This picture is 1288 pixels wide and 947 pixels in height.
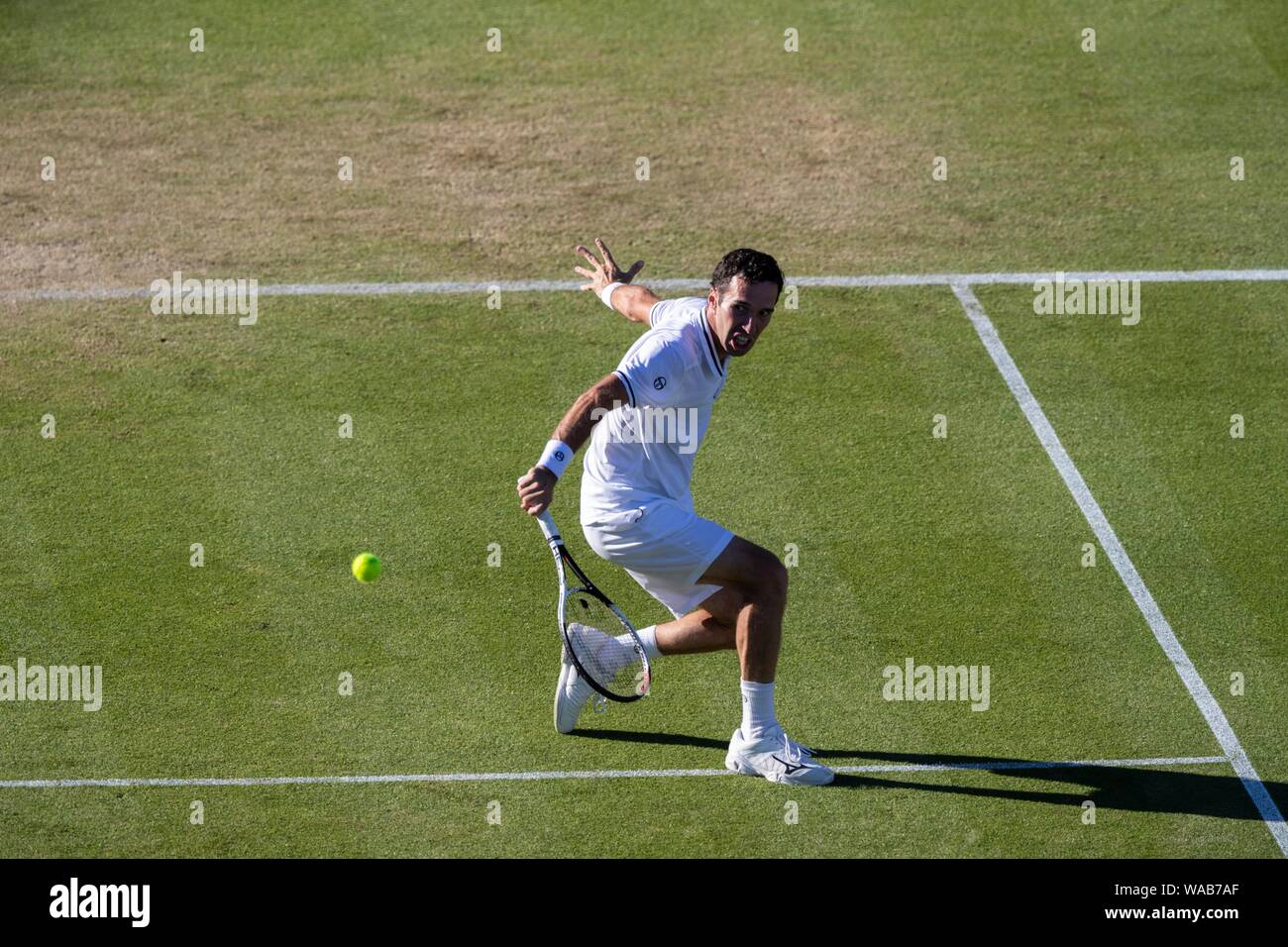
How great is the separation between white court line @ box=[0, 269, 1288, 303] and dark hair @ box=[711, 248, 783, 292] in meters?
5.18

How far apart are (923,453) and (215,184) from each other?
274 inches

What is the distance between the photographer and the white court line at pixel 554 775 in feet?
28.3

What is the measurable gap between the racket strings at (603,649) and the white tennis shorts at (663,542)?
29 cm

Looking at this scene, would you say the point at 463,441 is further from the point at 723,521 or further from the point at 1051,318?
the point at 1051,318

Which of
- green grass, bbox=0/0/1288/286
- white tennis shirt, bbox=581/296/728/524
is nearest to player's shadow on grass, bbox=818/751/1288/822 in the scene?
white tennis shirt, bbox=581/296/728/524

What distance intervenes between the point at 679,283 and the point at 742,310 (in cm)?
540

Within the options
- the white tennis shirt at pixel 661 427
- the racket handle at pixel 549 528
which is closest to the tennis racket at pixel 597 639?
the racket handle at pixel 549 528

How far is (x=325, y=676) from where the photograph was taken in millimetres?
9492

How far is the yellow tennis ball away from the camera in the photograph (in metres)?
9.84

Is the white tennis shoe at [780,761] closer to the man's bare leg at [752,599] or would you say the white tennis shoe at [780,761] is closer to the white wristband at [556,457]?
the man's bare leg at [752,599]

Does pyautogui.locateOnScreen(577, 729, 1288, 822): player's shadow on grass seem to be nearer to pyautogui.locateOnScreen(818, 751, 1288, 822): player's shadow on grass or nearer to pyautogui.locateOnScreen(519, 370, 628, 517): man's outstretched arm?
pyautogui.locateOnScreen(818, 751, 1288, 822): player's shadow on grass

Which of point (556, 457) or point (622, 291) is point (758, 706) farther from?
point (622, 291)
